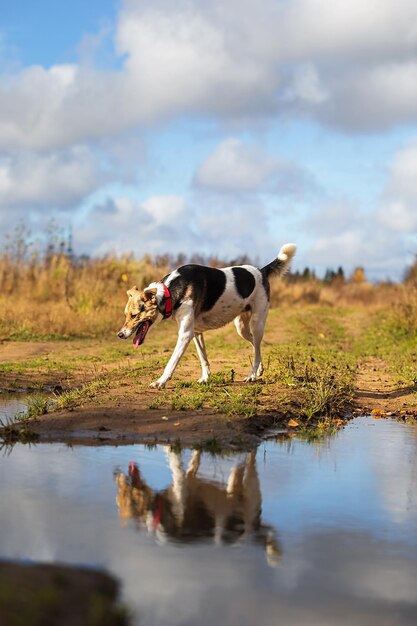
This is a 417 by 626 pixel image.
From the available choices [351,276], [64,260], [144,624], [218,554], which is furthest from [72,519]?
[351,276]

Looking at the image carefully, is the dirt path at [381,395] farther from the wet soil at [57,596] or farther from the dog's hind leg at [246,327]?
the wet soil at [57,596]

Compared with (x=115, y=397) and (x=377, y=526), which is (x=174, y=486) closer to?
(x=377, y=526)

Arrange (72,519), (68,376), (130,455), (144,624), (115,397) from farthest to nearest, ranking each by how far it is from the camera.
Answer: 1. (68,376)
2. (115,397)
3. (130,455)
4. (72,519)
5. (144,624)

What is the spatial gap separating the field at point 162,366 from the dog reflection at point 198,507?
1.14m

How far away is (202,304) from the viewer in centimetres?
1030

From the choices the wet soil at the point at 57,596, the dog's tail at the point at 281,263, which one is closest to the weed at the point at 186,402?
the dog's tail at the point at 281,263

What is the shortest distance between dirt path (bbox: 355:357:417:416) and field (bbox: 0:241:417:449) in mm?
22

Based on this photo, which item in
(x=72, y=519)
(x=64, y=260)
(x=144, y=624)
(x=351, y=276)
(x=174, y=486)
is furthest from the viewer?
(x=351, y=276)

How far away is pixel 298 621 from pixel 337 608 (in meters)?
0.23

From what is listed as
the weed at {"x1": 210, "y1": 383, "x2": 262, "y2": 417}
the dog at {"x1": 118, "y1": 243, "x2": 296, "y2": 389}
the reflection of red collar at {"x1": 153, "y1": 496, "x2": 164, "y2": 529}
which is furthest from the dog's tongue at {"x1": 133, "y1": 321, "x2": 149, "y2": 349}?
the reflection of red collar at {"x1": 153, "y1": 496, "x2": 164, "y2": 529}

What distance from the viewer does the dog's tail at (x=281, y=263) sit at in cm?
1172

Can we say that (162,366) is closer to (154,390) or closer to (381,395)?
(154,390)

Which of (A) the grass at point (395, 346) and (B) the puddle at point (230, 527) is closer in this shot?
(B) the puddle at point (230, 527)

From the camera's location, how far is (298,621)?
11.5 feet
